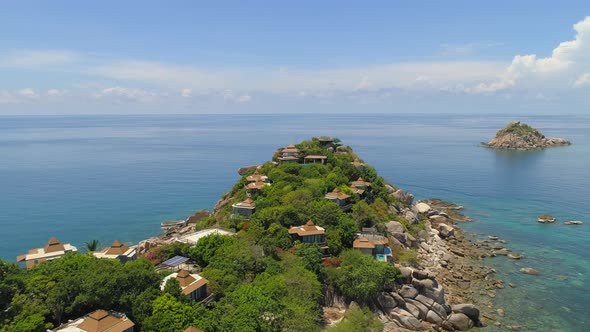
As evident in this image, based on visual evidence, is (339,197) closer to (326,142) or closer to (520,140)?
(326,142)

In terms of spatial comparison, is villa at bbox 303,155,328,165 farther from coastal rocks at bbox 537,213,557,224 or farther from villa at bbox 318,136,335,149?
coastal rocks at bbox 537,213,557,224

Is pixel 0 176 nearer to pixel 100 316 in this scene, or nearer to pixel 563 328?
pixel 100 316

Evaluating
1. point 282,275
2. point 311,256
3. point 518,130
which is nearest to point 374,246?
point 311,256

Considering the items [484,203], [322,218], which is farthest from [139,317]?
[484,203]

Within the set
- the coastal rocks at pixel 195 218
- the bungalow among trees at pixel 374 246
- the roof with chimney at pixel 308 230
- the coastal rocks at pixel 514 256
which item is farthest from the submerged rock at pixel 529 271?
the coastal rocks at pixel 195 218

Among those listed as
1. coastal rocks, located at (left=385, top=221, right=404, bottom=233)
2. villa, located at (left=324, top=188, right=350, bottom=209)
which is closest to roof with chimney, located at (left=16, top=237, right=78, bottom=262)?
villa, located at (left=324, top=188, right=350, bottom=209)

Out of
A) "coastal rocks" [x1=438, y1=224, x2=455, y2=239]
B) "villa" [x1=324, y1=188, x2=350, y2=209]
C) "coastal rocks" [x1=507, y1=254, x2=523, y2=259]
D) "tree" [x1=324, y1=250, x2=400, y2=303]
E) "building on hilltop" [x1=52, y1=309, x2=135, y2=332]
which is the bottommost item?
"coastal rocks" [x1=507, y1=254, x2=523, y2=259]
